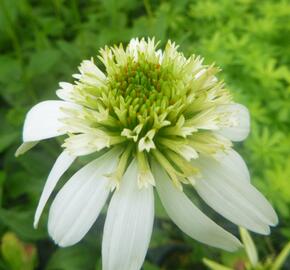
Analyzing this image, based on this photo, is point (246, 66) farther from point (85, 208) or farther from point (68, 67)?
point (85, 208)

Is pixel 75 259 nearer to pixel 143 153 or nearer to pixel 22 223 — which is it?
pixel 22 223

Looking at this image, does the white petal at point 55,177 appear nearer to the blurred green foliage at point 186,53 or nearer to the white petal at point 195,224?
the white petal at point 195,224

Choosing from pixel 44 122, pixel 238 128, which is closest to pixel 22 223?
pixel 44 122

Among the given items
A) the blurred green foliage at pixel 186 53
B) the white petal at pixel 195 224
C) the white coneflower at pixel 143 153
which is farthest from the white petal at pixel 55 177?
the blurred green foliage at pixel 186 53

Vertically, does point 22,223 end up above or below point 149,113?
below

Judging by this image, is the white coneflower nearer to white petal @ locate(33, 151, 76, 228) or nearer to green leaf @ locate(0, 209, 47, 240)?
white petal @ locate(33, 151, 76, 228)
